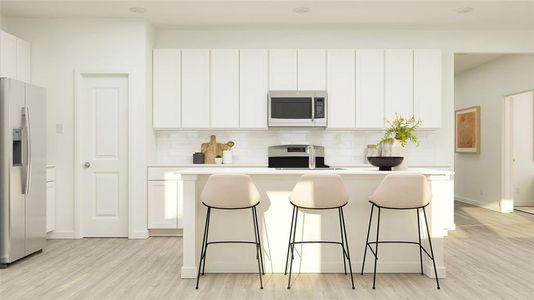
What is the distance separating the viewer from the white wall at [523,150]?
820 centimetres

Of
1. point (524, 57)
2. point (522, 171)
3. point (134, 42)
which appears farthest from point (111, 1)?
point (522, 171)

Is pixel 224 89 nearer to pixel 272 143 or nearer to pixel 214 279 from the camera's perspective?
pixel 272 143

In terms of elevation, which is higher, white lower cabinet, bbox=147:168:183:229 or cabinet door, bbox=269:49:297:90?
cabinet door, bbox=269:49:297:90

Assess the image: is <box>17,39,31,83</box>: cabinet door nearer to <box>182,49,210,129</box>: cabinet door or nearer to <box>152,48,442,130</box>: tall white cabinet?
<box>152,48,442,130</box>: tall white cabinet

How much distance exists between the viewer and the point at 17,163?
4164 mm

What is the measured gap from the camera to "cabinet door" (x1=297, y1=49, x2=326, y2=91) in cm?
572

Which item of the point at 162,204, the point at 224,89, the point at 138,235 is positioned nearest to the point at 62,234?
the point at 138,235

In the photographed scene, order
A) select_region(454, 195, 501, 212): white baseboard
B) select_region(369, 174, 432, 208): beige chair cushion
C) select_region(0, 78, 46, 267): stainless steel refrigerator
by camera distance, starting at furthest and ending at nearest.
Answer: select_region(454, 195, 501, 212): white baseboard
select_region(0, 78, 46, 267): stainless steel refrigerator
select_region(369, 174, 432, 208): beige chair cushion

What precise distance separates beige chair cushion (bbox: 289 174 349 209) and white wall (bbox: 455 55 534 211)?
5090 mm

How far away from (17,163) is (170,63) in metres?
2.27

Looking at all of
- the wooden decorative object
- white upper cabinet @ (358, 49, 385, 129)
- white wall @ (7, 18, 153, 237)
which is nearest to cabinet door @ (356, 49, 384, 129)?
white upper cabinet @ (358, 49, 385, 129)

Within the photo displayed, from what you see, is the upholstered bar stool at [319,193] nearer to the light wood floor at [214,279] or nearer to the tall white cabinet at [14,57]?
the light wood floor at [214,279]

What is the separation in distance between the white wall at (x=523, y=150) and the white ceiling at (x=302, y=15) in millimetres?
2769

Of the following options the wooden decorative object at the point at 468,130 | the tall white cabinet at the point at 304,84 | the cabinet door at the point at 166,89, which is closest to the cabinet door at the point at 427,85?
the tall white cabinet at the point at 304,84
